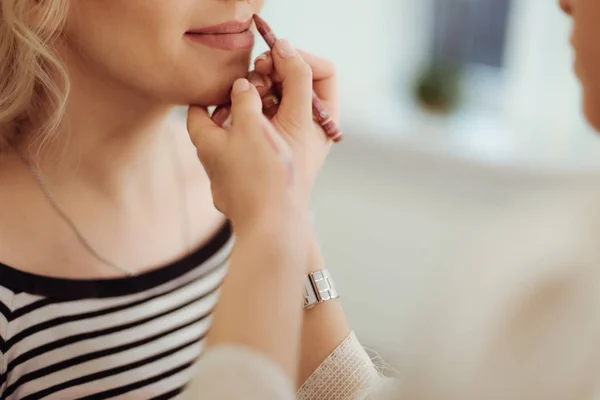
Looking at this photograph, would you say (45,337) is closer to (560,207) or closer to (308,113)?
(308,113)

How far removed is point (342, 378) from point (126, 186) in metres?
0.42

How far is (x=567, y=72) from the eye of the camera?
2.03m

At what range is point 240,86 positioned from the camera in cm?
86

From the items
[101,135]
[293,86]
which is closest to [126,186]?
[101,135]

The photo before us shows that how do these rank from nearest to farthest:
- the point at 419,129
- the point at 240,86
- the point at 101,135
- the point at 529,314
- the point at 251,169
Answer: the point at 529,314
the point at 251,169
the point at 240,86
the point at 101,135
the point at 419,129

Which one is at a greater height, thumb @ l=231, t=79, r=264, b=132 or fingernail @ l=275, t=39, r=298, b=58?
fingernail @ l=275, t=39, r=298, b=58

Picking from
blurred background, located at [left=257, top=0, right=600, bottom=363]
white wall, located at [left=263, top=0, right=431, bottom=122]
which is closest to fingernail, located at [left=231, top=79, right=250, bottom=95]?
blurred background, located at [left=257, top=0, right=600, bottom=363]

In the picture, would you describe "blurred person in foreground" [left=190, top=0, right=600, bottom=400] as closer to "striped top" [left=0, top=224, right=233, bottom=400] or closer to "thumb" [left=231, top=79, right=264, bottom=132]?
"thumb" [left=231, top=79, right=264, bottom=132]

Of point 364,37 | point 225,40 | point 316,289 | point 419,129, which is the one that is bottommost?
point 419,129

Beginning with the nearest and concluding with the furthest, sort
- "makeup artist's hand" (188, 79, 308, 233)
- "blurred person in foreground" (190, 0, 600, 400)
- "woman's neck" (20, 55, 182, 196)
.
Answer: "blurred person in foreground" (190, 0, 600, 400) → "makeup artist's hand" (188, 79, 308, 233) → "woman's neck" (20, 55, 182, 196)

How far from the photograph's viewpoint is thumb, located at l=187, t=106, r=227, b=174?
801 millimetres

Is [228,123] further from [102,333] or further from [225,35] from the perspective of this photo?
[102,333]

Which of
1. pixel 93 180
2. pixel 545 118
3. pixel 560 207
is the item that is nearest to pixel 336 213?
pixel 545 118

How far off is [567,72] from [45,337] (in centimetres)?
A: 171
